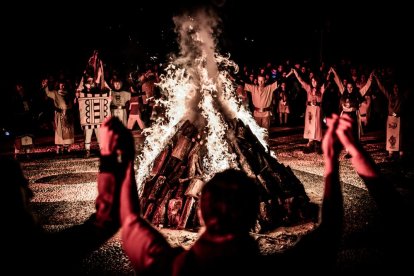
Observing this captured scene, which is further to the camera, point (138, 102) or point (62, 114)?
point (138, 102)

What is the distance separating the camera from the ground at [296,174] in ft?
18.1

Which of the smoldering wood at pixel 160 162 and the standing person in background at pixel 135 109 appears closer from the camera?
the smoldering wood at pixel 160 162

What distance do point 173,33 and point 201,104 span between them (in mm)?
23671

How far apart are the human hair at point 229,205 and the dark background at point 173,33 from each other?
76.4 ft

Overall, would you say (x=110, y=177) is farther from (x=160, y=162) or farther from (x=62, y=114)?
(x=62, y=114)

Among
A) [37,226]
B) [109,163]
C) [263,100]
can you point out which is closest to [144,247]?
[109,163]

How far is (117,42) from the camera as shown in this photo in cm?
2942

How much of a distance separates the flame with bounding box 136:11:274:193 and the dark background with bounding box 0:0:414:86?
52.6 feet

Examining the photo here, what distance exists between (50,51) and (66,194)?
19761 millimetres

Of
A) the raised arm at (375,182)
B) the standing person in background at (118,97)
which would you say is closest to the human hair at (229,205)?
the raised arm at (375,182)

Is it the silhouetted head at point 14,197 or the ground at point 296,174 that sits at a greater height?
the silhouetted head at point 14,197

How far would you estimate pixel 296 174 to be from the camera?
10.2 metres

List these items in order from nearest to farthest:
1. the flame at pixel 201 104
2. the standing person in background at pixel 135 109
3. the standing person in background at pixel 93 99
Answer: the flame at pixel 201 104, the standing person in background at pixel 93 99, the standing person in background at pixel 135 109

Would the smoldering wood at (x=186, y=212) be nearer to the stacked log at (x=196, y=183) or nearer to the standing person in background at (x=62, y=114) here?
the stacked log at (x=196, y=183)
